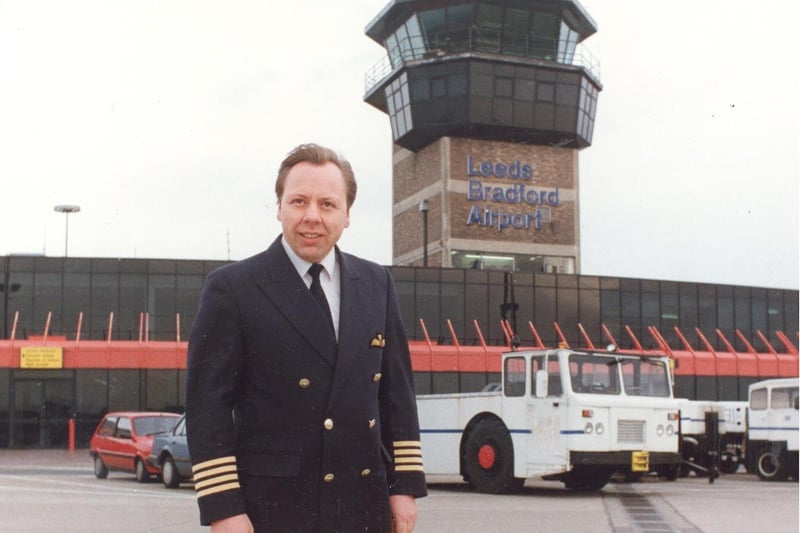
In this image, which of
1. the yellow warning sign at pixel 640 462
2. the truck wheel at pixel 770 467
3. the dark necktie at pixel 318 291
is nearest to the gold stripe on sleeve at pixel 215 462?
the dark necktie at pixel 318 291

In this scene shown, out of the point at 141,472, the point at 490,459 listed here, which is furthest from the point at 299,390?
the point at 141,472

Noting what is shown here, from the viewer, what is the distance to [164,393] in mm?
45625

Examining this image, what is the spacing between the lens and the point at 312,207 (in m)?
3.81

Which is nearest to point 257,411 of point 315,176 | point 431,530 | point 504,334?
point 315,176

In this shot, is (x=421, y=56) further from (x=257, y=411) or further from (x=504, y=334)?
(x=257, y=411)

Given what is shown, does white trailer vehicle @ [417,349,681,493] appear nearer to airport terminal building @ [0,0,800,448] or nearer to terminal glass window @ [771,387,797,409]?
terminal glass window @ [771,387,797,409]

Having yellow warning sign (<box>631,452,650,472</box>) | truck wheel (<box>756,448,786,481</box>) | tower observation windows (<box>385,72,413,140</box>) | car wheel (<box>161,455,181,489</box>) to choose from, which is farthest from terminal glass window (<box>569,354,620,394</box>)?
tower observation windows (<box>385,72,413,140</box>)

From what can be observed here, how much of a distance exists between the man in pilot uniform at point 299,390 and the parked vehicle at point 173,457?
51.6 ft

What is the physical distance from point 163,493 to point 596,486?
705cm

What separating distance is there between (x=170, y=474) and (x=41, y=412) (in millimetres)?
26195

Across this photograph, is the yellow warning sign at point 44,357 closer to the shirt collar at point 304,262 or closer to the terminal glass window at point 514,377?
the terminal glass window at point 514,377

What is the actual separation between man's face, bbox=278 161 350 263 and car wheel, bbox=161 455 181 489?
54.8 ft

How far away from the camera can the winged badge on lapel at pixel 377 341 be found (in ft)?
12.9

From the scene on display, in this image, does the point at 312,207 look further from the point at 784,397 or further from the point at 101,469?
the point at 784,397
